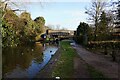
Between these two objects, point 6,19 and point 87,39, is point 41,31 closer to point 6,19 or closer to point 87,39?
point 87,39

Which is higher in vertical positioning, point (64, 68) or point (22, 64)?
point (64, 68)

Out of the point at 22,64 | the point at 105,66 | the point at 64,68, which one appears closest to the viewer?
the point at 64,68

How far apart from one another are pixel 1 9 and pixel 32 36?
35.7 meters

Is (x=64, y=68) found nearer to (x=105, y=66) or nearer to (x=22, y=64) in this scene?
(x=105, y=66)

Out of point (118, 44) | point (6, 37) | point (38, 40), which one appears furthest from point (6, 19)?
point (38, 40)

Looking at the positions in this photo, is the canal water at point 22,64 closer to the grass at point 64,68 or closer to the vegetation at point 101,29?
the grass at point 64,68

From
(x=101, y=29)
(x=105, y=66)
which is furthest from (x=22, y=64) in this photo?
(x=101, y=29)

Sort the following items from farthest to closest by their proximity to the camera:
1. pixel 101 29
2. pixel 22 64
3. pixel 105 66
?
pixel 101 29 → pixel 22 64 → pixel 105 66

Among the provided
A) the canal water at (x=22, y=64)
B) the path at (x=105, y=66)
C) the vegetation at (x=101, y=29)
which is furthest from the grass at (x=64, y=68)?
the vegetation at (x=101, y=29)

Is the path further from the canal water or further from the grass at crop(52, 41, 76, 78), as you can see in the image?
the canal water

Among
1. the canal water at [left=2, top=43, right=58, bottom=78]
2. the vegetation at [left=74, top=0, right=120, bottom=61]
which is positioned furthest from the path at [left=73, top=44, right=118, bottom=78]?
the vegetation at [left=74, top=0, right=120, bottom=61]

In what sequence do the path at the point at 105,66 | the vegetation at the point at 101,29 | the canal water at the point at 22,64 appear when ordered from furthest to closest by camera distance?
the vegetation at the point at 101,29
the canal water at the point at 22,64
the path at the point at 105,66

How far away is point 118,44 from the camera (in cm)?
4400

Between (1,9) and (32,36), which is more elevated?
(1,9)
